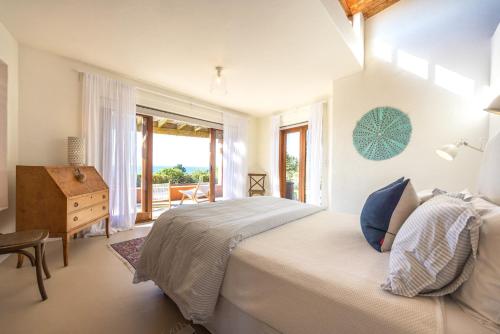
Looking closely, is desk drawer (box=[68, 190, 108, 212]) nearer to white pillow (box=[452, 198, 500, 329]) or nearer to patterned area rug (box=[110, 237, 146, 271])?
patterned area rug (box=[110, 237, 146, 271])

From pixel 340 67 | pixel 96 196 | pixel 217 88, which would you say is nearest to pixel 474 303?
pixel 340 67

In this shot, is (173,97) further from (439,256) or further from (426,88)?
(439,256)

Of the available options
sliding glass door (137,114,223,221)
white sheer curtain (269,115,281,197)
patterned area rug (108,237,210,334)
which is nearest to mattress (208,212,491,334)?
patterned area rug (108,237,210,334)

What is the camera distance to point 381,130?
107 inches

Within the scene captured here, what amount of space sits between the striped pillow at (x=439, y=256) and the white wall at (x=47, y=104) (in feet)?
12.1

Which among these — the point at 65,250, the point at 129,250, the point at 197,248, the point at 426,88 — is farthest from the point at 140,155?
the point at 426,88

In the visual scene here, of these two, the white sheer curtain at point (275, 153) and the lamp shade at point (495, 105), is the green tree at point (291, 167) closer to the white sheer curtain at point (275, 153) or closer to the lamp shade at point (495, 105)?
the white sheer curtain at point (275, 153)

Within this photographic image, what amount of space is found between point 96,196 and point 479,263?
3287 millimetres

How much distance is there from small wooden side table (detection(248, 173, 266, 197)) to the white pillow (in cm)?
453

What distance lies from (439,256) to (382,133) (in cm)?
240

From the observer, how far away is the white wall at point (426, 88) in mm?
2160

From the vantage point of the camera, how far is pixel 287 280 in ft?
2.97

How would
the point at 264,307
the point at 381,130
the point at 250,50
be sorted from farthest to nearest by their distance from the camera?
the point at 381,130
the point at 250,50
the point at 264,307

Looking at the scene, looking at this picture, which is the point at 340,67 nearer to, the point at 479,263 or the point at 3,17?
the point at 479,263
